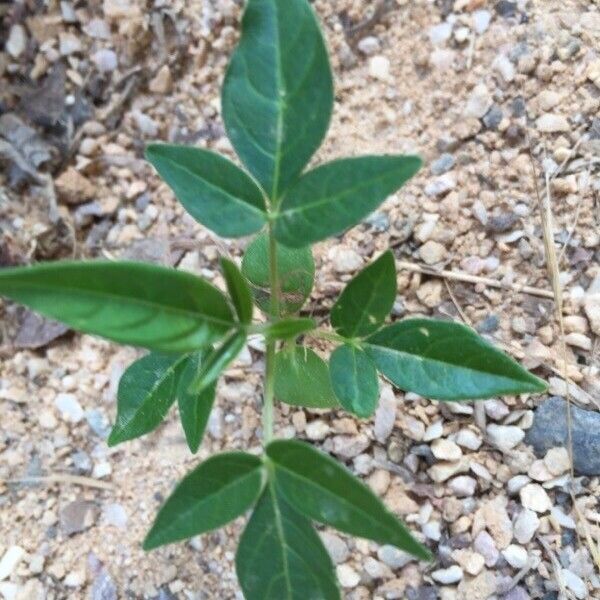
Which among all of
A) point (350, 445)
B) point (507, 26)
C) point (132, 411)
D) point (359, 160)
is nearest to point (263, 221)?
point (359, 160)

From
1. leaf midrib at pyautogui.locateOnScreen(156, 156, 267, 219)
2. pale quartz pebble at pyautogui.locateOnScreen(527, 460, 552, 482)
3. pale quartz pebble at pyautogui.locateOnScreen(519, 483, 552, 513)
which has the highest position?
leaf midrib at pyautogui.locateOnScreen(156, 156, 267, 219)

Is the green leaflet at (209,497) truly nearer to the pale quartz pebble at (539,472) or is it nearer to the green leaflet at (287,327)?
the green leaflet at (287,327)

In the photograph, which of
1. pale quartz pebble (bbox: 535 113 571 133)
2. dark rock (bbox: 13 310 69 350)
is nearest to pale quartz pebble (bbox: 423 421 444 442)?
pale quartz pebble (bbox: 535 113 571 133)

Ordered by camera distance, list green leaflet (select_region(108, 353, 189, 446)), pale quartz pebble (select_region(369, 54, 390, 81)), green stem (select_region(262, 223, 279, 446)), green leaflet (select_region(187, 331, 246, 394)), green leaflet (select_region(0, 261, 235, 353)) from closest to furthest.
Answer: green leaflet (select_region(0, 261, 235, 353)), green leaflet (select_region(187, 331, 246, 394)), green stem (select_region(262, 223, 279, 446)), green leaflet (select_region(108, 353, 189, 446)), pale quartz pebble (select_region(369, 54, 390, 81))

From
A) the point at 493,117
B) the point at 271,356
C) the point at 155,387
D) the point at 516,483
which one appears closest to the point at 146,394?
the point at 155,387

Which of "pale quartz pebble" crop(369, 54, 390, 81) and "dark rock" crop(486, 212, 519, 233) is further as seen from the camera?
"pale quartz pebble" crop(369, 54, 390, 81)

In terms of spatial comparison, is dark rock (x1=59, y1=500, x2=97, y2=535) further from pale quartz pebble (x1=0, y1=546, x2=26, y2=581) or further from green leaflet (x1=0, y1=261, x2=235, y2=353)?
green leaflet (x1=0, y1=261, x2=235, y2=353)

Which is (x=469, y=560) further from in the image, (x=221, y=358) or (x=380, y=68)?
(x=380, y=68)

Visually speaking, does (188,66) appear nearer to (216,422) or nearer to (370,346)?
(216,422)
